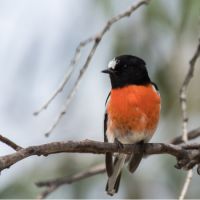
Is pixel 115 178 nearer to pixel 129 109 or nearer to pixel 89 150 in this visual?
pixel 129 109

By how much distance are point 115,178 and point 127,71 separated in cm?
78

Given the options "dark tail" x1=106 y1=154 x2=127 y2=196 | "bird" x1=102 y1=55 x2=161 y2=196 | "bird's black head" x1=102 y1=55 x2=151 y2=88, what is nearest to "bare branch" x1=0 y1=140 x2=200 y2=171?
"bird" x1=102 y1=55 x2=161 y2=196

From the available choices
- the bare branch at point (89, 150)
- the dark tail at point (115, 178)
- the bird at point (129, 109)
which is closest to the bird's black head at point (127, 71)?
the bird at point (129, 109)

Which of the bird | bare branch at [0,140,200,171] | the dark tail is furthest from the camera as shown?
the dark tail

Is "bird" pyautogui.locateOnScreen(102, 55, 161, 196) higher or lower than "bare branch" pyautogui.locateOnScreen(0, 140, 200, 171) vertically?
lower

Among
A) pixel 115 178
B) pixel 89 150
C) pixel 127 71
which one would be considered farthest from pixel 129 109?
pixel 89 150

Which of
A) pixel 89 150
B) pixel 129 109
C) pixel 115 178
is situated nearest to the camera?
pixel 89 150

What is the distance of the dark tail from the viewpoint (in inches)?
163

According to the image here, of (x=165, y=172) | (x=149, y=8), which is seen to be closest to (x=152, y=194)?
(x=165, y=172)

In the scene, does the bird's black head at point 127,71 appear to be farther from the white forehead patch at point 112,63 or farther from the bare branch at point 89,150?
the bare branch at point 89,150

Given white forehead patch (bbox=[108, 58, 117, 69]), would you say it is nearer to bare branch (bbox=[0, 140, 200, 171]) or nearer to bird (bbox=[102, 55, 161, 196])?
bird (bbox=[102, 55, 161, 196])

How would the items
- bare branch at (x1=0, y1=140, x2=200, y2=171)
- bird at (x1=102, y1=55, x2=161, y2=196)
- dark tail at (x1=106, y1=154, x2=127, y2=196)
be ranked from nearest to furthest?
bare branch at (x1=0, y1=140, x2=200, y2=171), bird at (x1=102, y1=55, x2=161, y2=196), dark tail at (x1=106, y1=154, x2=127, y2=196)

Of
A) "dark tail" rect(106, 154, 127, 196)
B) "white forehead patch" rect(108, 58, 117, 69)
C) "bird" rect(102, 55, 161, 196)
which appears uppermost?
"white forehead patch" rect(108, 58, 117, 69)

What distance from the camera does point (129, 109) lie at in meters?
3.92
